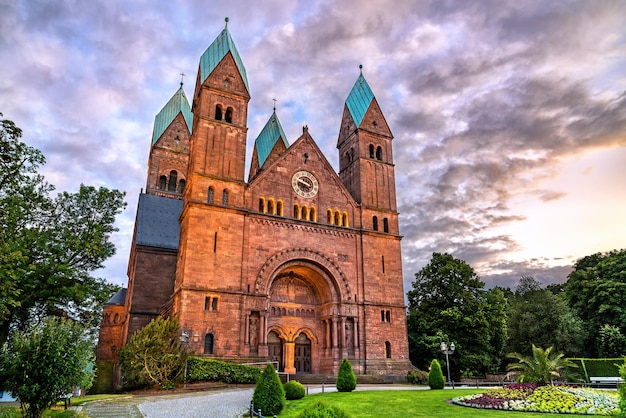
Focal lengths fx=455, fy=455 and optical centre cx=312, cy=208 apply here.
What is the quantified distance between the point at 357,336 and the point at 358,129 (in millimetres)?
17587

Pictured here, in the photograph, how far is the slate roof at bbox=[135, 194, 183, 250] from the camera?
3938 cm

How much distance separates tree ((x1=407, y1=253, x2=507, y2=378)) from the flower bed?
63.4 feet

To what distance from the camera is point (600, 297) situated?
43469 mm

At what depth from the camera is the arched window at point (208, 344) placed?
28.2 m

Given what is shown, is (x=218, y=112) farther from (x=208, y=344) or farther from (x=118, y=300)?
(x=118, y=300)

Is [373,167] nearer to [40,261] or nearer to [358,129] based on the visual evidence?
[358,129]

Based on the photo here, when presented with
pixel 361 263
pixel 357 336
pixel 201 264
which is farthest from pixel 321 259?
pixel 201 264

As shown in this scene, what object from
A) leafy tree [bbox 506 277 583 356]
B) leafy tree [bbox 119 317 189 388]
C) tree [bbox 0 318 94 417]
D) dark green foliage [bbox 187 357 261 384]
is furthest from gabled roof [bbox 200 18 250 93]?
leafy tree [bbox 506 277 583 356]

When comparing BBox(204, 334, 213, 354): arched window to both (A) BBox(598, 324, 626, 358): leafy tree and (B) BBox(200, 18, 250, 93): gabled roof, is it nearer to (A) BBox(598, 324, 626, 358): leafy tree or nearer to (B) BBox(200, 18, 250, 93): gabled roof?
(B) BBox(200, 18, 250, 93): gabled roof

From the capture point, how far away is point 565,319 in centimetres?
4244

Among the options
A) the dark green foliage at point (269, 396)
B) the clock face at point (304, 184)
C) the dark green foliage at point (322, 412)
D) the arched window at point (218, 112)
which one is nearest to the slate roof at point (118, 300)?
the arched window at point (218, 112)

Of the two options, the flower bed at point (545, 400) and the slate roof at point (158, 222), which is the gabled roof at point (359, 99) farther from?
the flower bed at point (545, 400)

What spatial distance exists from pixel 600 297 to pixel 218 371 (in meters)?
37.3

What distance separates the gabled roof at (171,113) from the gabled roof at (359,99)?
87.4ft
